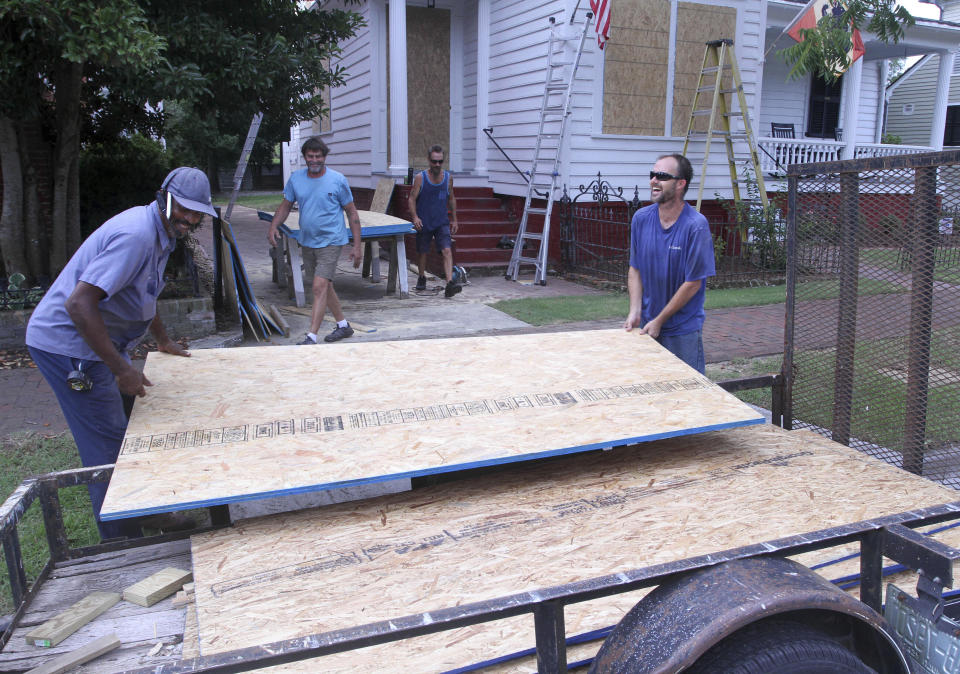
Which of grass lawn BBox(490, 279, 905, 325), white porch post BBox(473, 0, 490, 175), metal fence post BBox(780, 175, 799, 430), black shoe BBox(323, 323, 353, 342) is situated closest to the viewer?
metal fence post BBox(780, 175, 799, 430)

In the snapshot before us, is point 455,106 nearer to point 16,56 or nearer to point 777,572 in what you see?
point 16,56

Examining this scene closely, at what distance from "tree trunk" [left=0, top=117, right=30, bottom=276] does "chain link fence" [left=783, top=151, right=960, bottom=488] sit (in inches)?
315

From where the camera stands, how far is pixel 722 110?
12.8m

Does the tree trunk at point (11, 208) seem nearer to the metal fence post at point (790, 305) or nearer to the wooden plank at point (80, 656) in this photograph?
the wooden plank at point (80, 656)

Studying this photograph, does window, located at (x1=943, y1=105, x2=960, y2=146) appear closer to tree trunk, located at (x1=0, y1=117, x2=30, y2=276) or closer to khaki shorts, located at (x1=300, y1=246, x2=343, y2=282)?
khaki shorts, located at (x1=300, y1=246, x2=343, y2=282)

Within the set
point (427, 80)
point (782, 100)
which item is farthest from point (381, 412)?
point (782, 100)

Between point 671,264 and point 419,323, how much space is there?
4953 millimetres

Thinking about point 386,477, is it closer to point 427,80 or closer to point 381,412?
point 381,412

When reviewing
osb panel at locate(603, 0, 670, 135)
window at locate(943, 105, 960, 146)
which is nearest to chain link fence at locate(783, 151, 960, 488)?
osb panel at locate(603, 0, 670, 135)

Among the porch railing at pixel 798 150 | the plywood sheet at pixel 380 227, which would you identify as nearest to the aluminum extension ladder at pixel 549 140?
the plywood sheet at pixel 380 227

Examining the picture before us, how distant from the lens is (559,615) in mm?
1649

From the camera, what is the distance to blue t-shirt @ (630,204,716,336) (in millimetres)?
4168

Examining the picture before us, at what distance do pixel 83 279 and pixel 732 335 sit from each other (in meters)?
6.91

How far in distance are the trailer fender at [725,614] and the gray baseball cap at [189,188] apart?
2.43m
